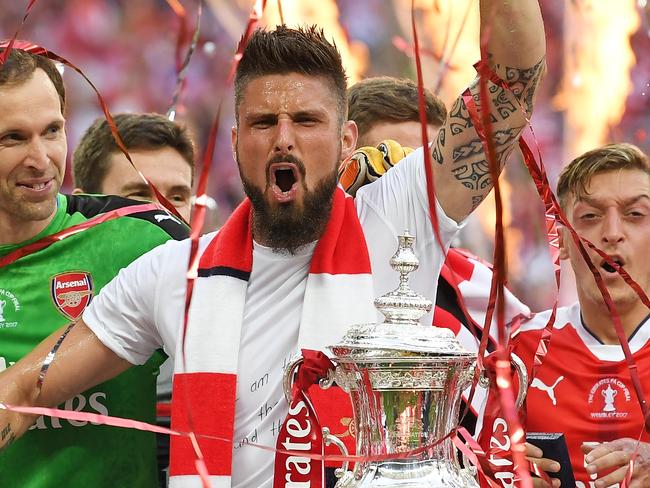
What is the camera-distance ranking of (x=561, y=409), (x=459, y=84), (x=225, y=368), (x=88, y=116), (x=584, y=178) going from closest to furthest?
(x=225, y=368) → (x=561, y=409) → (x=584, y=178) → (x=88, y=116) → (x=459, y=84)

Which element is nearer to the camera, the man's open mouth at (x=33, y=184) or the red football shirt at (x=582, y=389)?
the red football shirt at (x=582, y=389)

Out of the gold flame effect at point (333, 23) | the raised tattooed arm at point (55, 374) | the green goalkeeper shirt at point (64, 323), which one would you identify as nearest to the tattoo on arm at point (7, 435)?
the raised tattooed arm at point (55, 374)

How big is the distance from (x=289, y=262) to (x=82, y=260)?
747 mm

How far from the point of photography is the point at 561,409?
3002mm

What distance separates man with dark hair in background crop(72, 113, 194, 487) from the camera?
4.33 metres

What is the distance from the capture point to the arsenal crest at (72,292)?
309 cm

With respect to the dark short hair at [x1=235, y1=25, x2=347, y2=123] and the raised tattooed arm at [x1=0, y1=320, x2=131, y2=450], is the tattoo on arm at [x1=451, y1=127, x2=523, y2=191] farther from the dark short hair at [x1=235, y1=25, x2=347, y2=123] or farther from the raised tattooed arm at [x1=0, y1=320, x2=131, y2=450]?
the raised tattooed arm at [x1=0, y1=320, x2=131, y2=450]

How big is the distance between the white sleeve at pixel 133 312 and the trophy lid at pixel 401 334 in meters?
0.93

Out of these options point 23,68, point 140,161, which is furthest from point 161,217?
point 140,161

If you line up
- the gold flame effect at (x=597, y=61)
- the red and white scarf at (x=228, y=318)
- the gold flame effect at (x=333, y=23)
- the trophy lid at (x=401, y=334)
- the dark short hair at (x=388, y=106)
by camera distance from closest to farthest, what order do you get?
the trophy lid at (x=401, y=334) → the red and white scarf at (x=228, y=318) → the dark short hair at (x=388, y=106) → the gold flame effect at (x=333, y=23) → the gold flame effect at (x=597, y=61)

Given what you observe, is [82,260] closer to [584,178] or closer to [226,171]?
[584,178]

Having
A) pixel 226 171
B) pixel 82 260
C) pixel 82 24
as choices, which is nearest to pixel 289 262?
pixel 82 260

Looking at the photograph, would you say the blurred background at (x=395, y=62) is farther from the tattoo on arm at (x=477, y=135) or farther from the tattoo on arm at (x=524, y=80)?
the tattoo on arm at (x=524, y=80)

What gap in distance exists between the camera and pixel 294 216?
2535 millimetres
